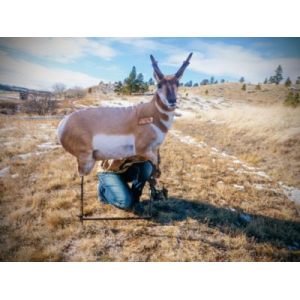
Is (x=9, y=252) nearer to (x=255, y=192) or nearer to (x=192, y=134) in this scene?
(x=255, y=192)

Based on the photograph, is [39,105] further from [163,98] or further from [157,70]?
[163,98]

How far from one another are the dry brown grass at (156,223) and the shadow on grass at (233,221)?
0.05 ft

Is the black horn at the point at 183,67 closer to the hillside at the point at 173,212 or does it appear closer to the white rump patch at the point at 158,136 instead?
the white rump patch at the point at 158,136

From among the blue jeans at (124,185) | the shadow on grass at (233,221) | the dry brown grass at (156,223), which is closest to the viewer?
the dry brown grass at (156,223)

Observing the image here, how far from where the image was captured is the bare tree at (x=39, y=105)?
13906 millimetres

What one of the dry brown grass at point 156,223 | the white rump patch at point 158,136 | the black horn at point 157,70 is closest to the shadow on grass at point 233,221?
the dry brown grass at point 156,223

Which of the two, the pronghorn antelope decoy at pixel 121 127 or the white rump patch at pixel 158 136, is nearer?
the pronghorn antelope decoy at pixel 121 127

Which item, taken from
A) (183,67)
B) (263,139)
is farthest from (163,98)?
(263,139)

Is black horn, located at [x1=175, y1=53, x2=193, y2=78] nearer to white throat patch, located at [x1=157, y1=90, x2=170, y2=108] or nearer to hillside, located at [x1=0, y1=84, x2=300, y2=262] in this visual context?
white throat patch, located at [x1=157, y1=90, x2=170, y2=108]

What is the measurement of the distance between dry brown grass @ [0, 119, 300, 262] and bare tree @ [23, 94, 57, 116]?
417 inches

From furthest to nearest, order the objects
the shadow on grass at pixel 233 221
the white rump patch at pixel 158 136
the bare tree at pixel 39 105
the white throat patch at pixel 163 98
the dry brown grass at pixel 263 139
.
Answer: the bare tree at pixel 39 105 < the dry brown grass at pixel 263 139 < the shadow on grass at pixel 233 221 < the white rump patch at pixel 158 136 < the white throat patch at pixel 163 98
